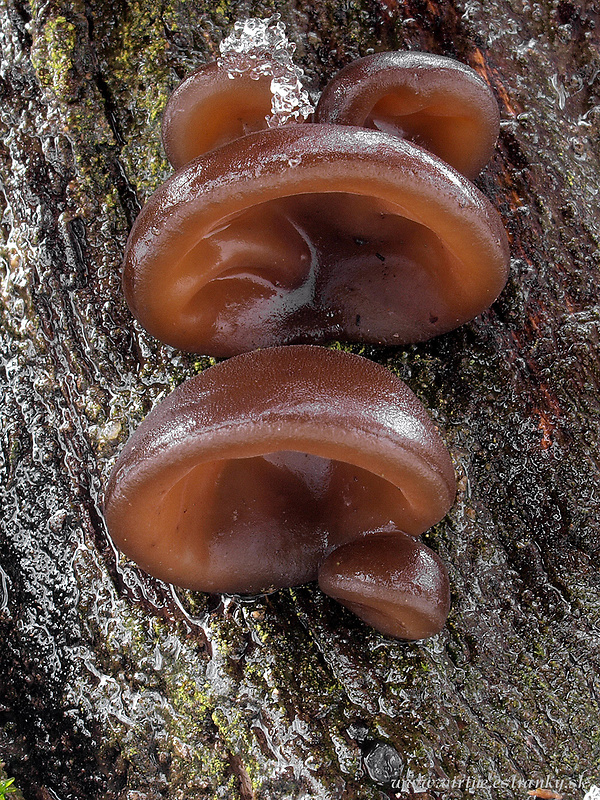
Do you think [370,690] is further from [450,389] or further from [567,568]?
[450,389]

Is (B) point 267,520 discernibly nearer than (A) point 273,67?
No

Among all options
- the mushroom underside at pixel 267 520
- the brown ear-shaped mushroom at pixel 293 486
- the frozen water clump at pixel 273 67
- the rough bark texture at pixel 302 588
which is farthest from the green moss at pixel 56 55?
the mushroom underside at pixel 267 520

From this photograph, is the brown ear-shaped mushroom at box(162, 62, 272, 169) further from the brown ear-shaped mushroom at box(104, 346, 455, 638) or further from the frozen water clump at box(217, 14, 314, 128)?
the brown ear-shaped mushroom at box(104, 346, 455, 638)

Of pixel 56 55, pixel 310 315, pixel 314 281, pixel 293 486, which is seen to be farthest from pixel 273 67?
pixel 293 486

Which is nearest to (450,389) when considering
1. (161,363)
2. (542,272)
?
(542,272)

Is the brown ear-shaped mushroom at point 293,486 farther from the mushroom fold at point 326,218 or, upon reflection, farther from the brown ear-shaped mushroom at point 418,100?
the brown ear-shaped mushroom at point 418,100

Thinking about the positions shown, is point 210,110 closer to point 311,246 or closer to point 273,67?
point 273,67

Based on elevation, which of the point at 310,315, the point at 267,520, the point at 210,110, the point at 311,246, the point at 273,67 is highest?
the point at 273,67
